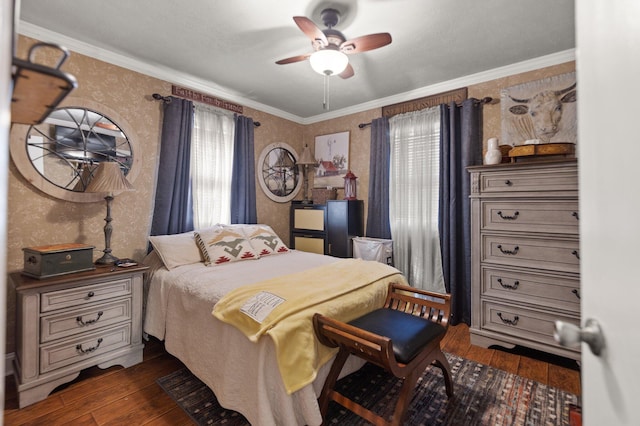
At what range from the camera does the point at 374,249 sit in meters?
3.41

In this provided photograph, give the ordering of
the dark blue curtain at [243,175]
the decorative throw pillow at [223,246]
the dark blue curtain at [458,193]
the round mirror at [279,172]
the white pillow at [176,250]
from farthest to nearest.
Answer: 1. the round mirror at [279,172]
2. the dark blue curtain at [243,175]
3. the dark blue curtain at [458,193]
4. the decorative throw pillow at [223,246]
5. the white pillow at [176,250]

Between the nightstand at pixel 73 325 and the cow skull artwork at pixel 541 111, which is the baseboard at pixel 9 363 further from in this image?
the cow skull artwork at pixel 541 111

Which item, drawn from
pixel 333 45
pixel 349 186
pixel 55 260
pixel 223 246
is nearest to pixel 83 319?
pixel 55 260

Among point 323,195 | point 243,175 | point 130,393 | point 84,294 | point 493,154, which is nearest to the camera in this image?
point 130,393

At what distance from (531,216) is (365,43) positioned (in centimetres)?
183

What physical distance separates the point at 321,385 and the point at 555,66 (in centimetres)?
328

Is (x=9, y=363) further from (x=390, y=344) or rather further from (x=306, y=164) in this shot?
(x=306, y=164)

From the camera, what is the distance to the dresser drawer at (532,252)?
2.15 meters

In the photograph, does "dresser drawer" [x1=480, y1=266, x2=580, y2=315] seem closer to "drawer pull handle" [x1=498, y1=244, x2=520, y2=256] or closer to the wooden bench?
"drawer pull handle" [x1=498, y1=244, x2=520, y2=256]

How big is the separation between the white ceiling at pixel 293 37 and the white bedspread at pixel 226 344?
1905mm

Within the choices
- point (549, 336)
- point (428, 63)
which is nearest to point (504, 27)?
point (428, 63)

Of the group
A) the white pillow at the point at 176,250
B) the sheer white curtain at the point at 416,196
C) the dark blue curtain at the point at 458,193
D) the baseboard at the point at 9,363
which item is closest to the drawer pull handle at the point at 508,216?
the dark blue curtain at the point at 458,193

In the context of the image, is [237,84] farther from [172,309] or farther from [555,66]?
[555,66]

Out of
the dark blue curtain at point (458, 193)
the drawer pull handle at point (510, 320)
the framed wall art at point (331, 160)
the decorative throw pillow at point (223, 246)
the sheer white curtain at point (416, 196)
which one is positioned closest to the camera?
the drawer pull handle at point (510, 320)
